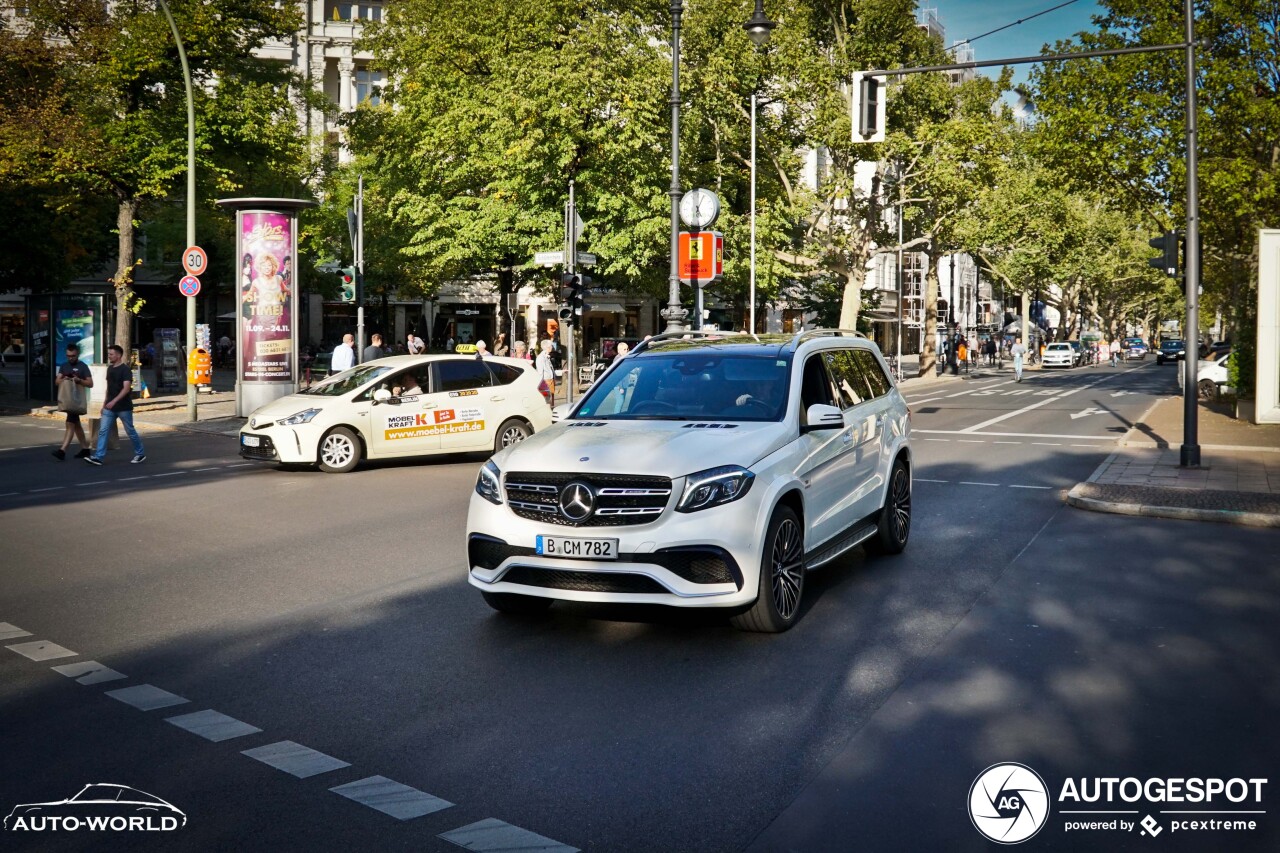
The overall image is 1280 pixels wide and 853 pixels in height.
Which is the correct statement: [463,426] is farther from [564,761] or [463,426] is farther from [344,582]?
[564,761]

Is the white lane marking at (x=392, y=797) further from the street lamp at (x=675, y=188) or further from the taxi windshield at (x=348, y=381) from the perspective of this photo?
the street lamp at (x=675, y=188)

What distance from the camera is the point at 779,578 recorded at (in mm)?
6871

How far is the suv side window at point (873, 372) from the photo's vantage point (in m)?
9.38

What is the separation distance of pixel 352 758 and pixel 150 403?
27438mm

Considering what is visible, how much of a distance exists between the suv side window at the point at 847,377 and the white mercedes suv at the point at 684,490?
0.13 m

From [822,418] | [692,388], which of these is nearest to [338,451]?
[692,388]

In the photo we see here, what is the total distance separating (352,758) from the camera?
4926mm

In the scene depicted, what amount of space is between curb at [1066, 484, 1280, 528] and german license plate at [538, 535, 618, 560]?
713 centimetres

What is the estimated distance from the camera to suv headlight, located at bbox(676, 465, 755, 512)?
21.2ft

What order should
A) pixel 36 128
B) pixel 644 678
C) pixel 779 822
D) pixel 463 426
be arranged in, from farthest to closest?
pixel 36 128
pixel 463 426
pixel 644 678
pixel 779 822

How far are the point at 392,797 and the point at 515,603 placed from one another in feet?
9.22

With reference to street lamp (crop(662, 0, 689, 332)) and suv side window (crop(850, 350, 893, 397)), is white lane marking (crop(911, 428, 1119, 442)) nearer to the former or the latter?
street lamp (crop(662, 0, 689, 332))

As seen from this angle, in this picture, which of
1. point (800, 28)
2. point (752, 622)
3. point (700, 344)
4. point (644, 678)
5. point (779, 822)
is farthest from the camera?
point (800, 28)

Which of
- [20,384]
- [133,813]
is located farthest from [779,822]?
[20,384]
